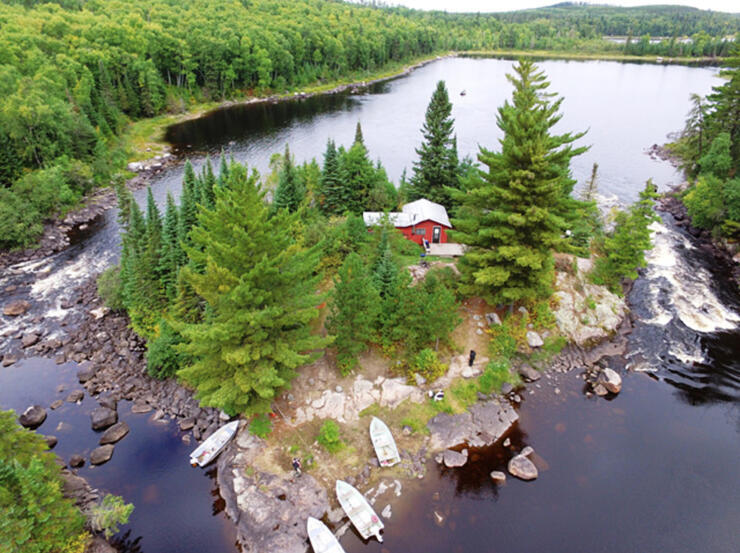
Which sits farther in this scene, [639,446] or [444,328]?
[444,328]

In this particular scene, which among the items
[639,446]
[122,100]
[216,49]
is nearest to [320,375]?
[639,446]

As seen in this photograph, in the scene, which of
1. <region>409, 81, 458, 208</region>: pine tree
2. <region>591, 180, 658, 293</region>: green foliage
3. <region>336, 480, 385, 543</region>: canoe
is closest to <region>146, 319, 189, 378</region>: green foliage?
<region>336, 480, 385, 543</region>: canoe

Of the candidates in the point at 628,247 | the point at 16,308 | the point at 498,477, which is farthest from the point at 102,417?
the point at 628,247

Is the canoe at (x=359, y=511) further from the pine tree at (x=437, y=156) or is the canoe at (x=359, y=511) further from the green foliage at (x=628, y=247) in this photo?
the pine tree at (x=437, y=156)

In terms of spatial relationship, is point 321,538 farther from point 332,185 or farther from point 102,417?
point 332,185

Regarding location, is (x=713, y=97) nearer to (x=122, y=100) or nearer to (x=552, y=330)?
(x=552, y=330)

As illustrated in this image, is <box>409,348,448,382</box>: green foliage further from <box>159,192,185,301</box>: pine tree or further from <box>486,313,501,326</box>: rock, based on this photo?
<box>159,192,185,301</box>: pine tree

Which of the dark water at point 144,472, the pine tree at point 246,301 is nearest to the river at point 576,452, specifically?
the dark water at point 144,472
